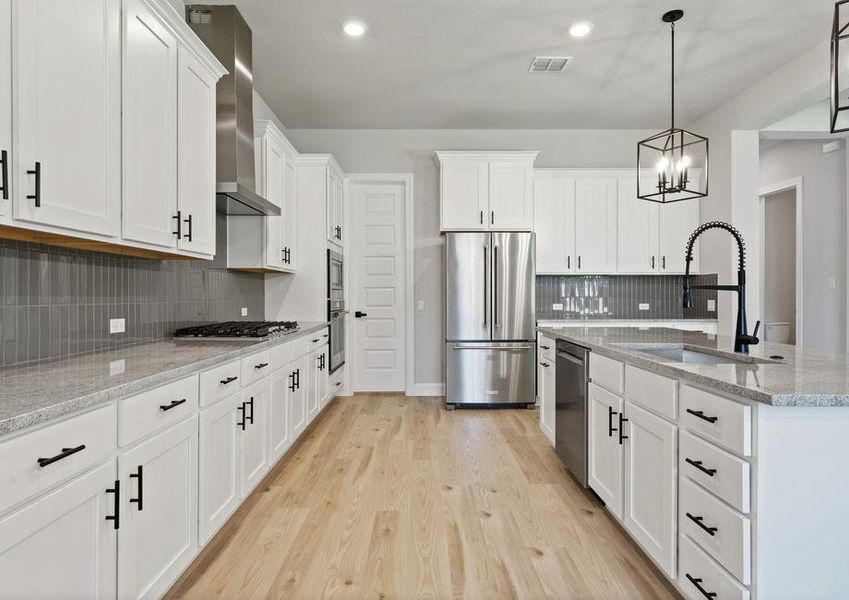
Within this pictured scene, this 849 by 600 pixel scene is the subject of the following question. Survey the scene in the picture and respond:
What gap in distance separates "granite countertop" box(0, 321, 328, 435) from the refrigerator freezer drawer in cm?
253

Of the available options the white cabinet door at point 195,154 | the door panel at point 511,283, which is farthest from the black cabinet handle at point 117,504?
the door panel at point 511,283

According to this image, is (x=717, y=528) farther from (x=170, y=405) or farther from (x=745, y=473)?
(x=170, y=405)

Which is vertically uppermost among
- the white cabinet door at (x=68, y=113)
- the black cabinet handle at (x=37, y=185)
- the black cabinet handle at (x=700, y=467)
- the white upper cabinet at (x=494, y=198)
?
the white upper cabinet at (x=494, y=198)

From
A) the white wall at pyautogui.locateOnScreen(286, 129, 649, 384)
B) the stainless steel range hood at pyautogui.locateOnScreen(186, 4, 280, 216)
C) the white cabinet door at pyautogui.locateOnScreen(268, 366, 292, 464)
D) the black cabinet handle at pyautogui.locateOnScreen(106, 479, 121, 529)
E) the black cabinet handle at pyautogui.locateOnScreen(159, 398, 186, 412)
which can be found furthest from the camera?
the white wall at pyautogui.locateOnScreen(286, 129, 649, 384)

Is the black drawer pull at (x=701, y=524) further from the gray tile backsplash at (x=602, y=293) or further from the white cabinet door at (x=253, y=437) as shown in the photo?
the gray tile backsplash at (x=602, y=293)

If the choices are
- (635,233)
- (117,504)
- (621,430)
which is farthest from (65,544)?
(635,233)

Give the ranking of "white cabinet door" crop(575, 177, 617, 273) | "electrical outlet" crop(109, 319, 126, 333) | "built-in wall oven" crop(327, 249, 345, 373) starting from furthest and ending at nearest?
1. "white cabinet door" crop(575, 177, 617, 273)
2. "built-in wall oven" crop(327, 249, 345, 373)
3. "electrical outlet" crop(109, 319, 126, 333)

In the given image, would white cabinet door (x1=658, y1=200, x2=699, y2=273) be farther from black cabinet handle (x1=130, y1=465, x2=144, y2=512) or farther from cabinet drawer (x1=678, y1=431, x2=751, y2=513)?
black cabinet handle (x1=130, y1=465, x2=144, y2=512)

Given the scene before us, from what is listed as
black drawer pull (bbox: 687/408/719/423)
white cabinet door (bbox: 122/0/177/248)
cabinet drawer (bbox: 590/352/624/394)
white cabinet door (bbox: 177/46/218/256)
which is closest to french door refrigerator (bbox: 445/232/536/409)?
cabinet drawer (bbox: 590/352/624/394)

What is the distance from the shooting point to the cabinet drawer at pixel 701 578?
1.35 m

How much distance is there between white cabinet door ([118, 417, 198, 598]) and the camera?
54.5 inches

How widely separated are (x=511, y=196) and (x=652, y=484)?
3.35m

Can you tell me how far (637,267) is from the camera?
16.3ft

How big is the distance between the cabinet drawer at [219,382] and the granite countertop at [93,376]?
0.04 m
